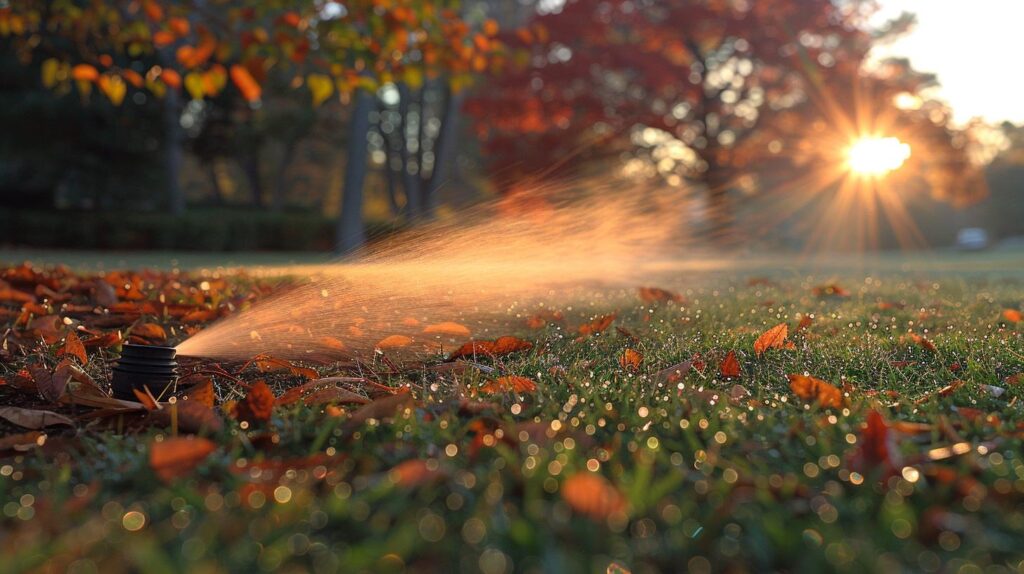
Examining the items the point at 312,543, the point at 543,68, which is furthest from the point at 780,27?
the point at 312,543

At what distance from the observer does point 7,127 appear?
63.3ft

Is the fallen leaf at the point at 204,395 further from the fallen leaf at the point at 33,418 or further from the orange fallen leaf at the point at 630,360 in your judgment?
the orange fallen leaf at the point at 630,360

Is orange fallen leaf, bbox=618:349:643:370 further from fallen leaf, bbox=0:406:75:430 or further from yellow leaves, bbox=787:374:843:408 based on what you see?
fallen leaf, bbox=0:406:75:430

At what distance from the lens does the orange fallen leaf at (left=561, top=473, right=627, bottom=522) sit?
1.21 m

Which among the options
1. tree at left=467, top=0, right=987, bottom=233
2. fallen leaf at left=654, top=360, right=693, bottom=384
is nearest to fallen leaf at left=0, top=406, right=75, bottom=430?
fallen leaf at left=654, top=360, right=693, bottom=384

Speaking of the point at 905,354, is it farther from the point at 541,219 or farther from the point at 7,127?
the point at 7,127

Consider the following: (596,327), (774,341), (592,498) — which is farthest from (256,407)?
(774,341)

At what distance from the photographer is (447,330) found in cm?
303

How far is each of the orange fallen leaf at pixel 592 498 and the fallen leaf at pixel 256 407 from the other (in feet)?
2.90

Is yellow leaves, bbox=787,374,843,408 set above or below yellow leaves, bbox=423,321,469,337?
above

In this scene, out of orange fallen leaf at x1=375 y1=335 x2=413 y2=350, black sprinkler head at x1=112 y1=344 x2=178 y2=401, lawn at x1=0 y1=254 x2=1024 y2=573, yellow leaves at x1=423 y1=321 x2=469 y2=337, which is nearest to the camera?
lawn at x1=0 y1=254 x2=1024 y2=573

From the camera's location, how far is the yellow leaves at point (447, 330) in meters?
3.00

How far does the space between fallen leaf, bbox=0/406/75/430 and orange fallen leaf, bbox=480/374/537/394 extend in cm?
105

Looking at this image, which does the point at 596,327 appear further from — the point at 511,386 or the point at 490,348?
the point at 511,386
